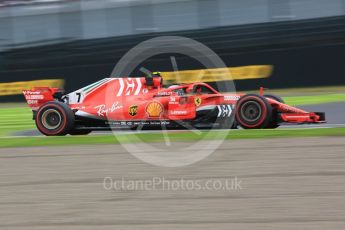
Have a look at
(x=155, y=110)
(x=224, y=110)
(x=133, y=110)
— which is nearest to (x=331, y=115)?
(x=224, y=110)

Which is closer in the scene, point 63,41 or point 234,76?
point 234,76

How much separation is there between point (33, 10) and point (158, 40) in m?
5.26

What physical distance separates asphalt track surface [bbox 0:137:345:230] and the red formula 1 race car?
5.84ft

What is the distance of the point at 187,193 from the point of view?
17.3 feet

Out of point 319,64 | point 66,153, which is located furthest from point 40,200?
point 319,64

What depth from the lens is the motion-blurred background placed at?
679 inches

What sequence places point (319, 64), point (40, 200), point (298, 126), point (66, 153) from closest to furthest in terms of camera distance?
point (40, 200)
point (66, 153)
point (298, 126)
point (319, 64)

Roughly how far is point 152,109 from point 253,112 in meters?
1.62

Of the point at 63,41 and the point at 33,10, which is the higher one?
the point at 33,10

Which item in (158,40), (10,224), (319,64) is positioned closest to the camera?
(10,224)

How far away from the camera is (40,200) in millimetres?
5238

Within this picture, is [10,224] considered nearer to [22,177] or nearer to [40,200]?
[40,200]

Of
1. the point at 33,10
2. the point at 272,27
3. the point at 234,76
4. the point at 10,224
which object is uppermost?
the point at 33,10

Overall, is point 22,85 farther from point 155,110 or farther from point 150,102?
point 155,110
